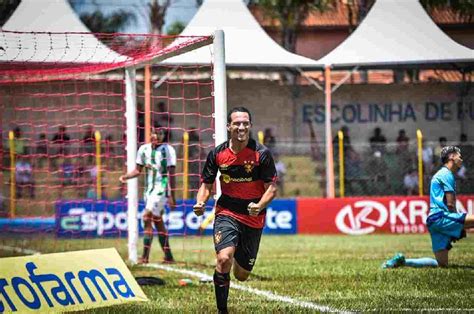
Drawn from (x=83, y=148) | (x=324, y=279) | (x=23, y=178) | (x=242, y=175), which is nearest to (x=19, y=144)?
(x=23, y=178)

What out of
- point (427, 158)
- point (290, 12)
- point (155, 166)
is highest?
point (290, 12)

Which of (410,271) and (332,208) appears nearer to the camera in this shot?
(410,271)

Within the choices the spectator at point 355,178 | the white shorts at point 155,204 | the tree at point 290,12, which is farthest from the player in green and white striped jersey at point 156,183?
the tree at point 290,12

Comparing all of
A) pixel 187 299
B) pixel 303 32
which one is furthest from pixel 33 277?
pixel 303 32

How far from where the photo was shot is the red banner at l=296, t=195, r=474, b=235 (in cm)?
2392

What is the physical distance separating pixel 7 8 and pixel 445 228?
14.4 m

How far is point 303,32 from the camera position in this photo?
111 feet

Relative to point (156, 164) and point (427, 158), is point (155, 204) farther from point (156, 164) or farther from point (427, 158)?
point (427, 158)

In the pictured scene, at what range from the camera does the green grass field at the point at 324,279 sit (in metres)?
10.1

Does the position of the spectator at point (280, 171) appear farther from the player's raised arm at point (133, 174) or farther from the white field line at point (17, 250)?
the player's raised arm at point (133, 174)

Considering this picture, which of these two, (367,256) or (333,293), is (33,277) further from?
(367,256)

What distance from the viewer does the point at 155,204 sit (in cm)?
1612

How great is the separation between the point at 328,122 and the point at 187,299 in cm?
1325

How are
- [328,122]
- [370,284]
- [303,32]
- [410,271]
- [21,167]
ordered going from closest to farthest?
[370,284] < [410,271] < [328,122] < [21,167] < [303,32]
